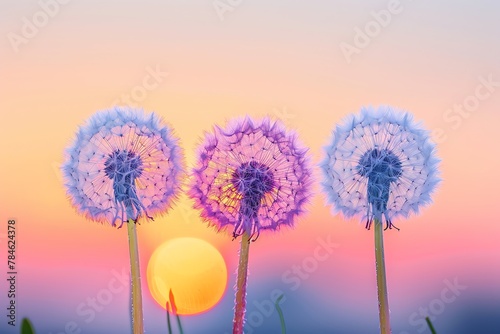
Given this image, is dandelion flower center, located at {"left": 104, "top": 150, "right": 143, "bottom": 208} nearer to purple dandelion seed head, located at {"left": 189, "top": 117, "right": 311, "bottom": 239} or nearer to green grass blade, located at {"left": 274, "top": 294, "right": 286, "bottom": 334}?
purple dandelion seed head, located at {"left": 189, "top": 117, "right": 311, "bottom": 239}

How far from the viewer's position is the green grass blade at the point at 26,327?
2.82m

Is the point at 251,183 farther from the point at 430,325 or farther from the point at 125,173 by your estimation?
the point at 430,325

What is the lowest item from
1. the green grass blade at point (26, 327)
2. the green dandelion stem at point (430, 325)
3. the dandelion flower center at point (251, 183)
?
the green grass blade at point (26, 327)

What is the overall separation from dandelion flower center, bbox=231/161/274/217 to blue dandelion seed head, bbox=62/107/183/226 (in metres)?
0.37

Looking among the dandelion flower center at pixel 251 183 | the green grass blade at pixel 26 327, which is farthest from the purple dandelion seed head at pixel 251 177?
the green grass blade at pixel 26 327

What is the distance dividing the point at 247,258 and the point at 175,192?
603 millimetres

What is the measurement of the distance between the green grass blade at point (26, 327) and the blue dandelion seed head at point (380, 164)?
1.82 metres

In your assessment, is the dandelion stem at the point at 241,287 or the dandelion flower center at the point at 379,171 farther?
the dandelion flower center at the point at 379,171

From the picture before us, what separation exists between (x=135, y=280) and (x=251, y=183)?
0.86 m

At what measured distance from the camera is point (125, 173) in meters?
3.71

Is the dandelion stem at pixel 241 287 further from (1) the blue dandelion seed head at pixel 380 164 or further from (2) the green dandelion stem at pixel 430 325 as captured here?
(2) the green dandelion stem at pixel 430 325

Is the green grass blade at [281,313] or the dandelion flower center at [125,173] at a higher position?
the dandelion flower center at [125,173]

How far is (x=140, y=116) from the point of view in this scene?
12.5 feet

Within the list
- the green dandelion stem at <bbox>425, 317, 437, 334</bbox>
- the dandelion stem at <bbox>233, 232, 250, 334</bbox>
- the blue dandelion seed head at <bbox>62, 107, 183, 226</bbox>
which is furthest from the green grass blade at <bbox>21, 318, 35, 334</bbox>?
the green dandelion stem at <bbox>425, 317, 437, 334</bbox>
